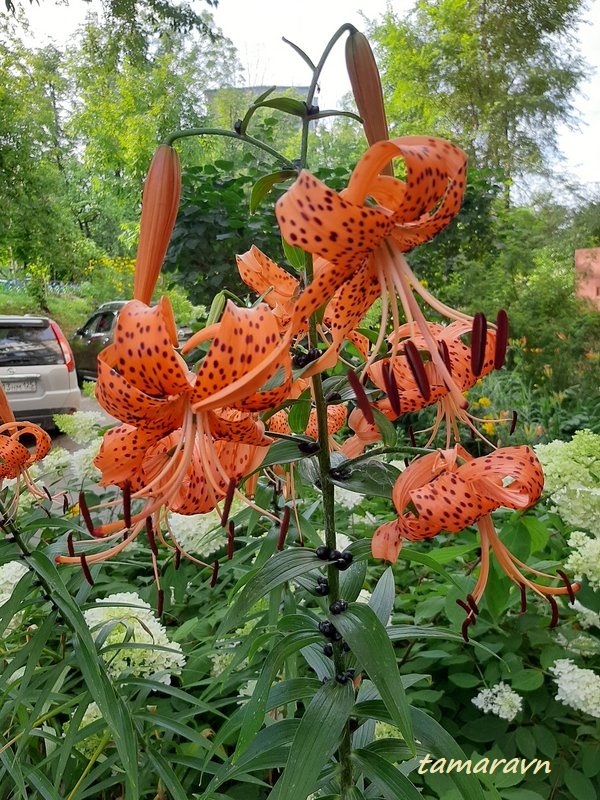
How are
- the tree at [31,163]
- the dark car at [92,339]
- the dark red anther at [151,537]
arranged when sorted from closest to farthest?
the dark red anther at [151,537]
the dark car at [92,339]
the tree at [31,163]

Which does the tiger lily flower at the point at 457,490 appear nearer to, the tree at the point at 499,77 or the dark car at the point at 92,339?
the dark car at the point at 92,339

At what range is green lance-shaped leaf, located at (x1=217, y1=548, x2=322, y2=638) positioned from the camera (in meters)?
0.40

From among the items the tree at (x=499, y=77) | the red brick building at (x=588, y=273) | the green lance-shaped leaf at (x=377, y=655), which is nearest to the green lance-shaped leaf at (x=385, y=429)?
the green lance-shaped leaf at (x=377, y=655)

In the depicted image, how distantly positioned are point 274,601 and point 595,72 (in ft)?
28.2

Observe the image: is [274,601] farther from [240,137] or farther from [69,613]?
[240,137]

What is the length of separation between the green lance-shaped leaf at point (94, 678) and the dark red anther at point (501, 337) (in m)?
0.41

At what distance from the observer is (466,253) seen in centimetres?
399

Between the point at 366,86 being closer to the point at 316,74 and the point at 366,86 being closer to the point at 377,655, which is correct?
the point at 316,74

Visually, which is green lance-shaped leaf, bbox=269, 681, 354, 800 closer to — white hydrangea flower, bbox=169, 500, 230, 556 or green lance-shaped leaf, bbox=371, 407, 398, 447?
green lance-shaped leaf, bbox=371, 407, 398, 447

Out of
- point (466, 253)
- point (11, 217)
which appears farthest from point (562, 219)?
point (11, 217)

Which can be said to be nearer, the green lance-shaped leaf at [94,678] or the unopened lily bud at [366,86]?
the unopened lily bud at [366,86]

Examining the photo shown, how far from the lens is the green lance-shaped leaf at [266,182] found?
0.38m

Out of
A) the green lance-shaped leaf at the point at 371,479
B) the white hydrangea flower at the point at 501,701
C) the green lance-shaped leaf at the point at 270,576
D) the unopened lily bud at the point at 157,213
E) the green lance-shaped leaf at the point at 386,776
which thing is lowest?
the white hydrangea flower at the point at 501,701

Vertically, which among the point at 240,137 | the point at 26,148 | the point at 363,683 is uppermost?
the point at 26,148
